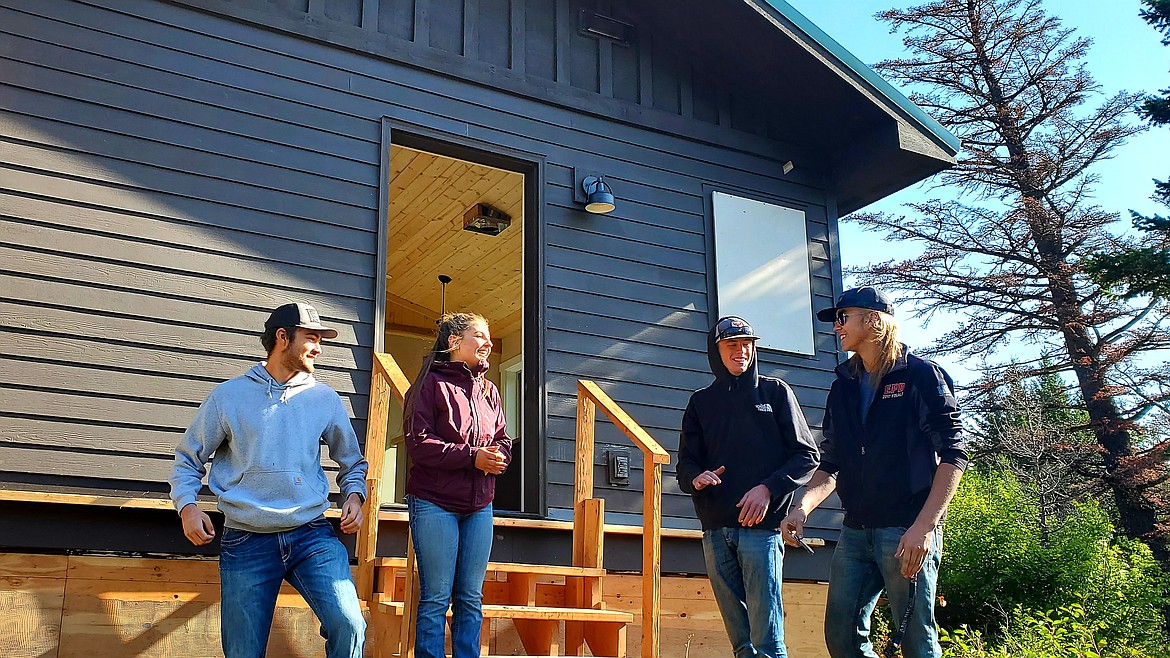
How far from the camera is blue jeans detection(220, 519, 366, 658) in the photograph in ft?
9.34

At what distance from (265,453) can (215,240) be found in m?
1.99

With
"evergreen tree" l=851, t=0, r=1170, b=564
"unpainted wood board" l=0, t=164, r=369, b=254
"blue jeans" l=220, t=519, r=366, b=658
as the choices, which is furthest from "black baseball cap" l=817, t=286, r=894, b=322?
"evergreen tree" l=851, t=0, r=1170, b=564

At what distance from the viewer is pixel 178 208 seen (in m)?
4.59

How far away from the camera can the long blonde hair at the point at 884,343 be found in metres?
3.03

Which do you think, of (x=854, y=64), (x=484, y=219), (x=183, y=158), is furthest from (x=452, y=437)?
(x=854, y=64)

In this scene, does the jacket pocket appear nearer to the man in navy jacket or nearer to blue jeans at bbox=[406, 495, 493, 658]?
blue jeans at bbox=[406, 495, 493, 658]

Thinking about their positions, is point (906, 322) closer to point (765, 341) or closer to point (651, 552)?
point (765, 341)

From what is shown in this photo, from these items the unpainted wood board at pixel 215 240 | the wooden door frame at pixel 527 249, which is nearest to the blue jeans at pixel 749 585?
the wooden door frame at pixel 527 249

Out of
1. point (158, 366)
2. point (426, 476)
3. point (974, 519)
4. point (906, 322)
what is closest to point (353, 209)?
point (158, 366)

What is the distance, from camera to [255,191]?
4.80m

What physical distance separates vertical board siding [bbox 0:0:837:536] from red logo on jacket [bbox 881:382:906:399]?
250 cm

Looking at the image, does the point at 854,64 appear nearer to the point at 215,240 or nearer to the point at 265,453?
the point at 215,240

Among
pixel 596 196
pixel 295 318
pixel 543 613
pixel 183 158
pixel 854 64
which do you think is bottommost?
pixel 543 613

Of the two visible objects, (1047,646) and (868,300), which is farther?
(1047,646)
